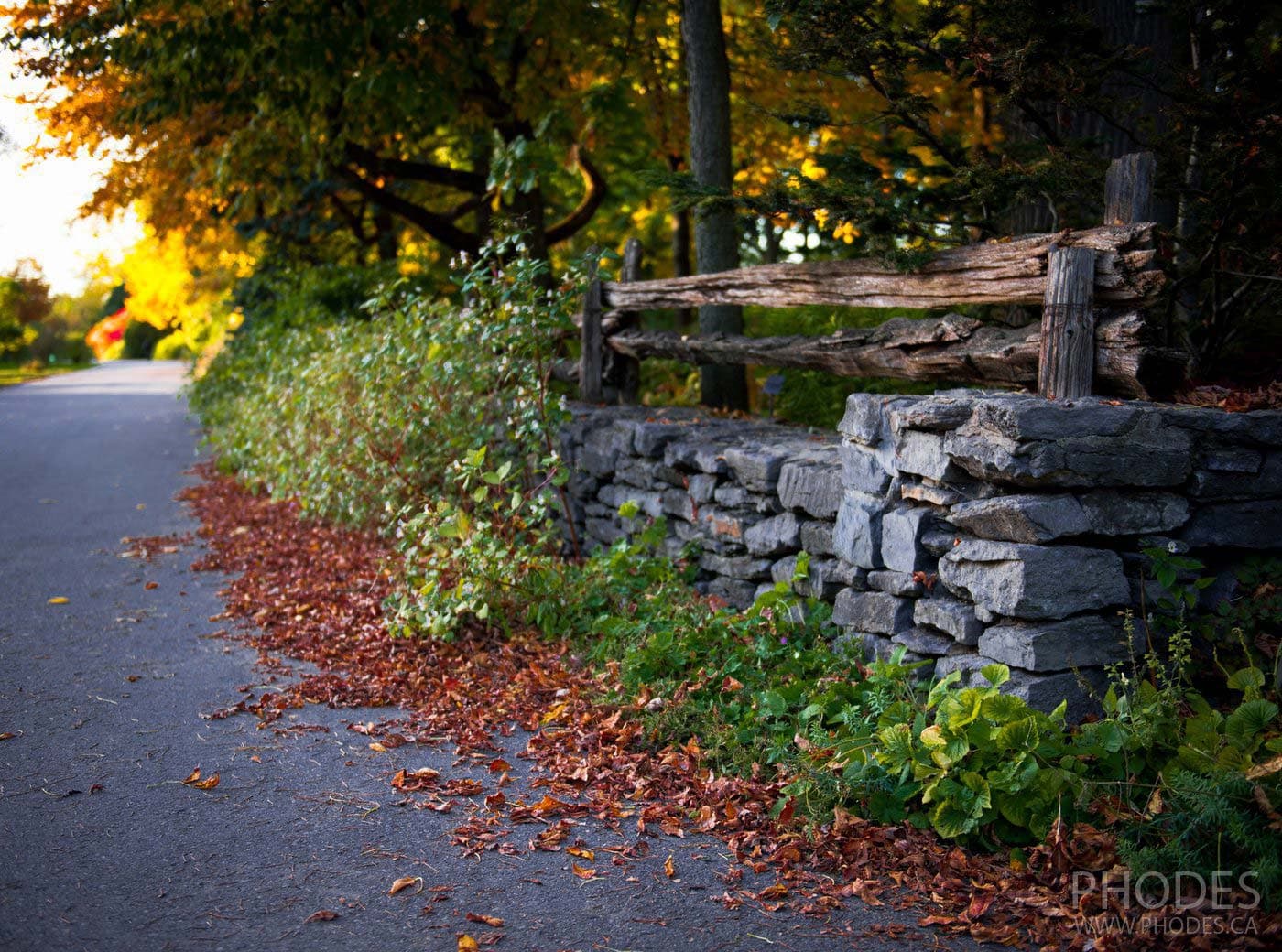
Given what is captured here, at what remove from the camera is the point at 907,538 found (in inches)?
158

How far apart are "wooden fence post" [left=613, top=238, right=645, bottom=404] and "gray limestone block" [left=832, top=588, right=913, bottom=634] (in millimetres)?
3682

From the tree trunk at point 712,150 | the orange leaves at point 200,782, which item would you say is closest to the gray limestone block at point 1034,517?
the orange leaves at point 200,782

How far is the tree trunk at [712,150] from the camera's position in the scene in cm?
733

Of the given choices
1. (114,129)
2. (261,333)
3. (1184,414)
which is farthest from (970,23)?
(261,333)

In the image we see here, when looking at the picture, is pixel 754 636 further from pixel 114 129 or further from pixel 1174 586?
pixel 114 129

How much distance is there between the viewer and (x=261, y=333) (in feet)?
42.9

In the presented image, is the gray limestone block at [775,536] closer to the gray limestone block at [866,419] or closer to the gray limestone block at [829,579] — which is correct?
the gray limestone block at [829,579]

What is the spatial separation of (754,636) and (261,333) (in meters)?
10.3

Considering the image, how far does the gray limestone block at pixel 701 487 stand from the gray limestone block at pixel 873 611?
1.17 meters

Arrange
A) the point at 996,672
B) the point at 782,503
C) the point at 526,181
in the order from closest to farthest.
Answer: the point at 996,672 < the point at 782,503 < the point at 526,181

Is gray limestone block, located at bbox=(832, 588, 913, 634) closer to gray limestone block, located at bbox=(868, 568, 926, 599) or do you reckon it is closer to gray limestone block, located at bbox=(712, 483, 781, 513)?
gray limestone block, located at bbox=(868, 568, 926, 599)

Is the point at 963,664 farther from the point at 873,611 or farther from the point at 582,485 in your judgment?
the point at 582,485

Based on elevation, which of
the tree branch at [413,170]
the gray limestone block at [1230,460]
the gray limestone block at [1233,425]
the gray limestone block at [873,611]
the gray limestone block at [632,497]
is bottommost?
the gray limestone block at [873,611]

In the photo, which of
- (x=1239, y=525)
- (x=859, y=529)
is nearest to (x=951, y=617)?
(x=859, y=529)
